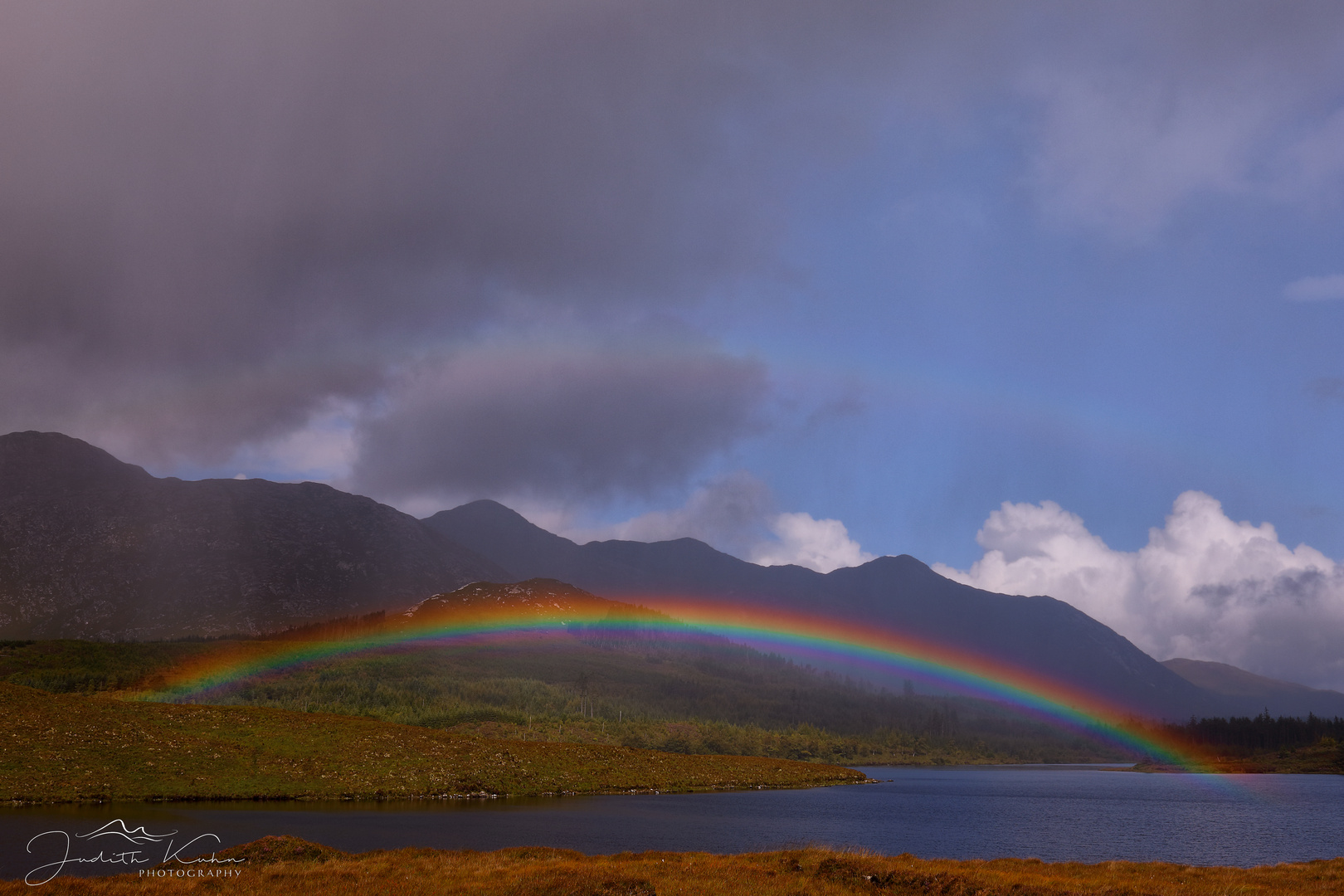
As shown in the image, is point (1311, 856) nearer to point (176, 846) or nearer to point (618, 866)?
point (618, 866)

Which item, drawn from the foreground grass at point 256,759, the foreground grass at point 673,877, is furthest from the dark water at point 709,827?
the foreground grass at point 673,877

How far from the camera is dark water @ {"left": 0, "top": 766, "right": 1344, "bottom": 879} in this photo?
67.4 metres

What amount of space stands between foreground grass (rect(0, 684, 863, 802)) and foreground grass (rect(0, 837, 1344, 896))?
5943cm

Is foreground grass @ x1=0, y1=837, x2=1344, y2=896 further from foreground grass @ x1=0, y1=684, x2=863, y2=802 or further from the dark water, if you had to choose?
foreground grass @ x1=0, y1=684, x2=863, y2=802

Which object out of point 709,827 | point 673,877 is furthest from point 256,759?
point 673,877

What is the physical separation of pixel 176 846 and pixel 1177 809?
157 meters

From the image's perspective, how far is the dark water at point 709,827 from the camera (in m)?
67.4

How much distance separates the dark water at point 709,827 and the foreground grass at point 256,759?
8.36 m

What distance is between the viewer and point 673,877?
4484 cm

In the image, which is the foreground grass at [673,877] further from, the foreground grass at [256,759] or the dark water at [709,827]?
the foreground grass at [256,759]

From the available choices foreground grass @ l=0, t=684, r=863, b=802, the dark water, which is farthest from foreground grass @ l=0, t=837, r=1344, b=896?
foreground grass @ l=0, t=684, r=863, b=802

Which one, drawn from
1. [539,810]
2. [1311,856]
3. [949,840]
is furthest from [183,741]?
[1311,856]

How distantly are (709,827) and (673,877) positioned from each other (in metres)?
47.7

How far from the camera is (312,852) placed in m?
49.5
